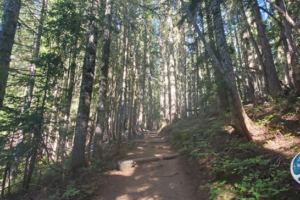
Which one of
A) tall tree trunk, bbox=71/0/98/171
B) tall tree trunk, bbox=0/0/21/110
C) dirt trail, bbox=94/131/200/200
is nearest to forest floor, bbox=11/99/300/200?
dirt trail, bbox=94/131/200/200

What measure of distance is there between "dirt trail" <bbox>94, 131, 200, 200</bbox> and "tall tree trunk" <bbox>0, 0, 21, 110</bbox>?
471 cm

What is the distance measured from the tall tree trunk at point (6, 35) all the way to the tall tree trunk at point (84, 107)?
8.30 feet

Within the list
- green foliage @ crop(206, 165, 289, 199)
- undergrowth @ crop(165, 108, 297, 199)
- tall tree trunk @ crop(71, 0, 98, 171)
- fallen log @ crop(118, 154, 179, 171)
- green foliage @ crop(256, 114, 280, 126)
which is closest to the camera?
green foliage @ crop(206, 165, 289, 199)

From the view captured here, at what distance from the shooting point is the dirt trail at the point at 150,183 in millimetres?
4980

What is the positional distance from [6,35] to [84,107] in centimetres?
353

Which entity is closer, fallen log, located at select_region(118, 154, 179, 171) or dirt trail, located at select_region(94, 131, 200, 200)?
dirt trail, located at select_region(94, 131, 200, 200)

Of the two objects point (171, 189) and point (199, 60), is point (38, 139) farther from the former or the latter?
point (199, 60)

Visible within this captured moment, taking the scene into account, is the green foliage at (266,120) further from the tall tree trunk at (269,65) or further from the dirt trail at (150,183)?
the dirt trail at (150,183)

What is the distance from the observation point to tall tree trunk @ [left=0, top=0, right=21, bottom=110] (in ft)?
16.6

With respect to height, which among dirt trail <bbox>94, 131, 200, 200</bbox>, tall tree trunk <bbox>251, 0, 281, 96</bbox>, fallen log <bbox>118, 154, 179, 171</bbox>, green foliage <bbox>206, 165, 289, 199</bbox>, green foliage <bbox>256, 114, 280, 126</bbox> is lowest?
dirt trail <bbox>94, 131, 200, 200</bbox>

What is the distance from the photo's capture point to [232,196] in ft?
11.6

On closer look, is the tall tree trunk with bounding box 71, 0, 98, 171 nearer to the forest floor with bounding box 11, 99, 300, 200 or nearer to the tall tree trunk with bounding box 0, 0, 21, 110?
the forest floor with bounding box 11, 99, 300, 200

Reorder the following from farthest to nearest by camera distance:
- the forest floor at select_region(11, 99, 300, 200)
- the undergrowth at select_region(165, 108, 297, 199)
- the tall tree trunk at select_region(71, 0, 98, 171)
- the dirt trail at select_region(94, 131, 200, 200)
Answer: the tall tree trunk at select_region(71, 0, 98, 171) → the dirt trail at select_region(94, 131, 200, 200) → the forest floor at select_region(11, 99, 300, 200) → the undergrowth at select_region(165, 108, 297, 199)

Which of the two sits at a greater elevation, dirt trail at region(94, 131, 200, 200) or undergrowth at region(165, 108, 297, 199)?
undergrowth at region(165, 108, 297, 199)
